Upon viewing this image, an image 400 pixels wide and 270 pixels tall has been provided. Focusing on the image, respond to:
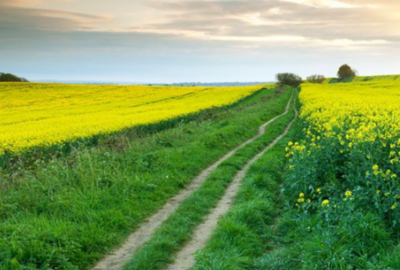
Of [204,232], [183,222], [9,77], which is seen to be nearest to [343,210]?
[204,232]

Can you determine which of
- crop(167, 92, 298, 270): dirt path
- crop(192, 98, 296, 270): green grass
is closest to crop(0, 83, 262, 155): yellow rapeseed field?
crop(167, 92, 298, 270): dirt path

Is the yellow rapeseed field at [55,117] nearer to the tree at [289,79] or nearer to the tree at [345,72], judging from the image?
the tree at [289,79]

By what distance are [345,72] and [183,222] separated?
156 m

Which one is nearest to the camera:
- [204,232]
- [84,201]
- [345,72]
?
[204,232]

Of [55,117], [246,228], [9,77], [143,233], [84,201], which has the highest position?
[9,77]

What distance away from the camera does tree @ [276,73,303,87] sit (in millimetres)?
132238

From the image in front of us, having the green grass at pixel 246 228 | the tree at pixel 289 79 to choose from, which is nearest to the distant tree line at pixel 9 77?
the tree at pixel 289 79

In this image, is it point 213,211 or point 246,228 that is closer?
point 246,228

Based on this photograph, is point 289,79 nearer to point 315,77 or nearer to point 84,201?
point 315,77

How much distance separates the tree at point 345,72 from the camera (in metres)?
148

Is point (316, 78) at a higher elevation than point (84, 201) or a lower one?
higher

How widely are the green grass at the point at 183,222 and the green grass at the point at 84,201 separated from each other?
2.40ft

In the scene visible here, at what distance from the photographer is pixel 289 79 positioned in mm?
133000

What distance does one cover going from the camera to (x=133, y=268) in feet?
20.5
